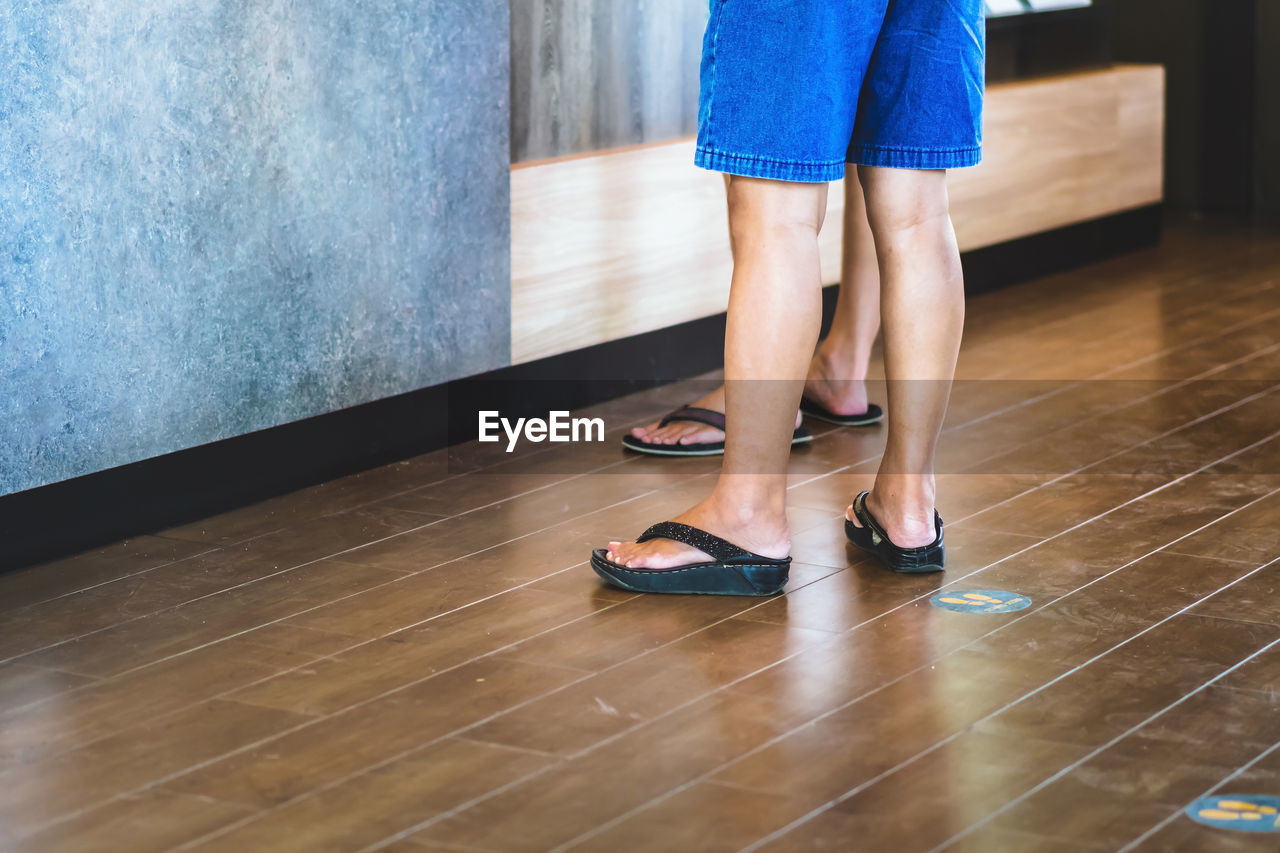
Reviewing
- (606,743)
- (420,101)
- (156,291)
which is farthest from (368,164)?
(606,743)

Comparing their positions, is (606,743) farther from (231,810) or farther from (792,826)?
(231,810)

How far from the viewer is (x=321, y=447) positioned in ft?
8.16

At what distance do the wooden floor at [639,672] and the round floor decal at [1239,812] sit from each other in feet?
0.05

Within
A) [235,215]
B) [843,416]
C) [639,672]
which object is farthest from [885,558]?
[235,215]

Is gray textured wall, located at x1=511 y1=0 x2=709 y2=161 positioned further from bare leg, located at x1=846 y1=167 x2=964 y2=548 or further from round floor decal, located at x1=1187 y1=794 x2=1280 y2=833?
round floor decal, located at x1=1187 y1=794 x2=1280 y2=833

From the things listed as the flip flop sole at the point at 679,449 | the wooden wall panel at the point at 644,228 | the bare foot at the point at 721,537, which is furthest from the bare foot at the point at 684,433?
the bare foot at the point at 721,537

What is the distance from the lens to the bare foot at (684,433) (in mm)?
2621

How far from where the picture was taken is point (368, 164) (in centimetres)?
249

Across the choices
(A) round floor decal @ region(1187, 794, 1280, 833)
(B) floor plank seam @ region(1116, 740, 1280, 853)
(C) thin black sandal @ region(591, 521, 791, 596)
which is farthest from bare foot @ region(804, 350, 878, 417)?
(A) round floor decal @ region(1187, 794, 1280, 833)

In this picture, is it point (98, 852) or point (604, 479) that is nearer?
point (98, 852)

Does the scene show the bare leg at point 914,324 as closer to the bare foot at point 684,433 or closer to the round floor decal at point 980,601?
the round floor decal at point 980,601

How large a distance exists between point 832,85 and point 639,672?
2.20 feet

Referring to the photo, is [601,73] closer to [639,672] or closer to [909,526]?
[909,526]

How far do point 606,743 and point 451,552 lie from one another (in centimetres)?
65
